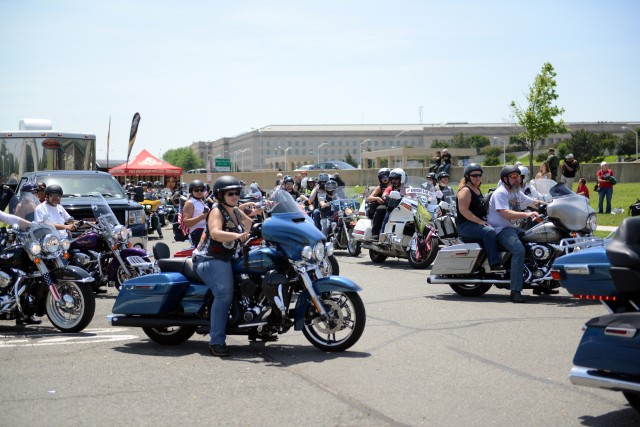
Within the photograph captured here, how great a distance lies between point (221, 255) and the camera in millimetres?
7941

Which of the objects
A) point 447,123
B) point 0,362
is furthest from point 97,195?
point 447,123

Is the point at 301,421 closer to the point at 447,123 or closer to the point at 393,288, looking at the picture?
the point at 393,288

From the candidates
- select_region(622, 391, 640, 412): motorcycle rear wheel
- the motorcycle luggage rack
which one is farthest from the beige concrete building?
select_region(622, 391, 640, 412): motorcycle rear wheel

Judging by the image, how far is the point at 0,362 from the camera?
774 cm

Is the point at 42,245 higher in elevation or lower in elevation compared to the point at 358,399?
higher

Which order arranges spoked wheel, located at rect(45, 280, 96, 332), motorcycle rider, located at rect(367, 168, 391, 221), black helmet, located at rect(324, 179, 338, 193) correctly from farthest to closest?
black helmet, located at rect(324, 179, 338, 193)
motorcycle rider, located at rect(367, 168, 391, 221)
spoked wheel, located at rect(45, 280, 96, 332)

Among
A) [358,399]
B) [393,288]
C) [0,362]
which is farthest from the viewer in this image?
[393,288]

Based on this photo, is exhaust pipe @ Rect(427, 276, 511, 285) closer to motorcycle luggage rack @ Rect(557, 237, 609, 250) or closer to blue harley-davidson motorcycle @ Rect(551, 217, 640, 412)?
motorcycle luggage rack @ Rect(557, 237, 609, 250)

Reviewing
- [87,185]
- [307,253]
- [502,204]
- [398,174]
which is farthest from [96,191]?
[307,253]

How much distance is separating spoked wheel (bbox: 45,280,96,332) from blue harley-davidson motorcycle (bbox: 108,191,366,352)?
100 centimetres

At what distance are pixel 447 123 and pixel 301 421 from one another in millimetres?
167623

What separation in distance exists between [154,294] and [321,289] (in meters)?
1.76

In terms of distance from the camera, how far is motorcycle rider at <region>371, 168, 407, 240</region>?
1620 centimetres

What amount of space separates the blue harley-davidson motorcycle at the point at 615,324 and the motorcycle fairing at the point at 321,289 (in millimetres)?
2419
